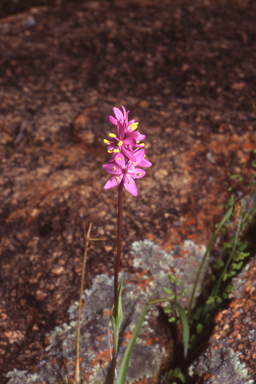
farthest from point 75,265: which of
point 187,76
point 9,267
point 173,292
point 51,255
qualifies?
point 187,76

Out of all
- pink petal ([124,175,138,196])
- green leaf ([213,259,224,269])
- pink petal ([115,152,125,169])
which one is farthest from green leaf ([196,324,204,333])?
pink petal ([115,152,125,169])

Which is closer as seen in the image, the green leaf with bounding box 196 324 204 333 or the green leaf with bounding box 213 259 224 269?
the green leaf with bounding box 196 324 204 333

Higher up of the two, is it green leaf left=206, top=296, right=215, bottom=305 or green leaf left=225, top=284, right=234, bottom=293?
green leaf left=225, top=284, right=234, bottom=293

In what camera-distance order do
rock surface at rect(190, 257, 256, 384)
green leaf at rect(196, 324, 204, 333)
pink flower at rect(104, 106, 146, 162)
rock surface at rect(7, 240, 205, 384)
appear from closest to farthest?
pink flower at rect(104, 106, 146, 162), rock surface at rect(190, 257, 256, 384), rock surface at rect(7, 240, 205, 384), green leaf at rect(196, 324, 204, 333)

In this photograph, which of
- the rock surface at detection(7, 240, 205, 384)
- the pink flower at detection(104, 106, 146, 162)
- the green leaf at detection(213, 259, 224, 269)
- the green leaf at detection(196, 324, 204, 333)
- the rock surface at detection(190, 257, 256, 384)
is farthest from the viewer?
the green leaf at detection(213, 259, 224, 269)

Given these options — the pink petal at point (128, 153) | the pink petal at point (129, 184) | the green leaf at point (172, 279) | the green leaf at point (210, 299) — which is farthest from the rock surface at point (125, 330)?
the pink petal at point (128, 153)

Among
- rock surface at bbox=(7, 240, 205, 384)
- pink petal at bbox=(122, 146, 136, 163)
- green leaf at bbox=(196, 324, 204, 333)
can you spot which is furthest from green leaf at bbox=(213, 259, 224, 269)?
pink petal at bbox=(122, 146, 136, 163)

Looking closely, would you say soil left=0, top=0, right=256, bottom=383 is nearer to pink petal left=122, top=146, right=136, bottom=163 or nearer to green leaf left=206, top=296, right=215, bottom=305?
green leaf left=206, top=296, right=215, bottom=305

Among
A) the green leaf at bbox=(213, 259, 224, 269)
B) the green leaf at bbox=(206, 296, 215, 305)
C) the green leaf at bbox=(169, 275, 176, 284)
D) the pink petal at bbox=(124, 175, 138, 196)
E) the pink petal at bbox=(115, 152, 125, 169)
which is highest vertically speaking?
the pink petal at bbox=(115, 152, 125, 169)

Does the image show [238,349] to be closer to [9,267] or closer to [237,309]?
[237,309]
